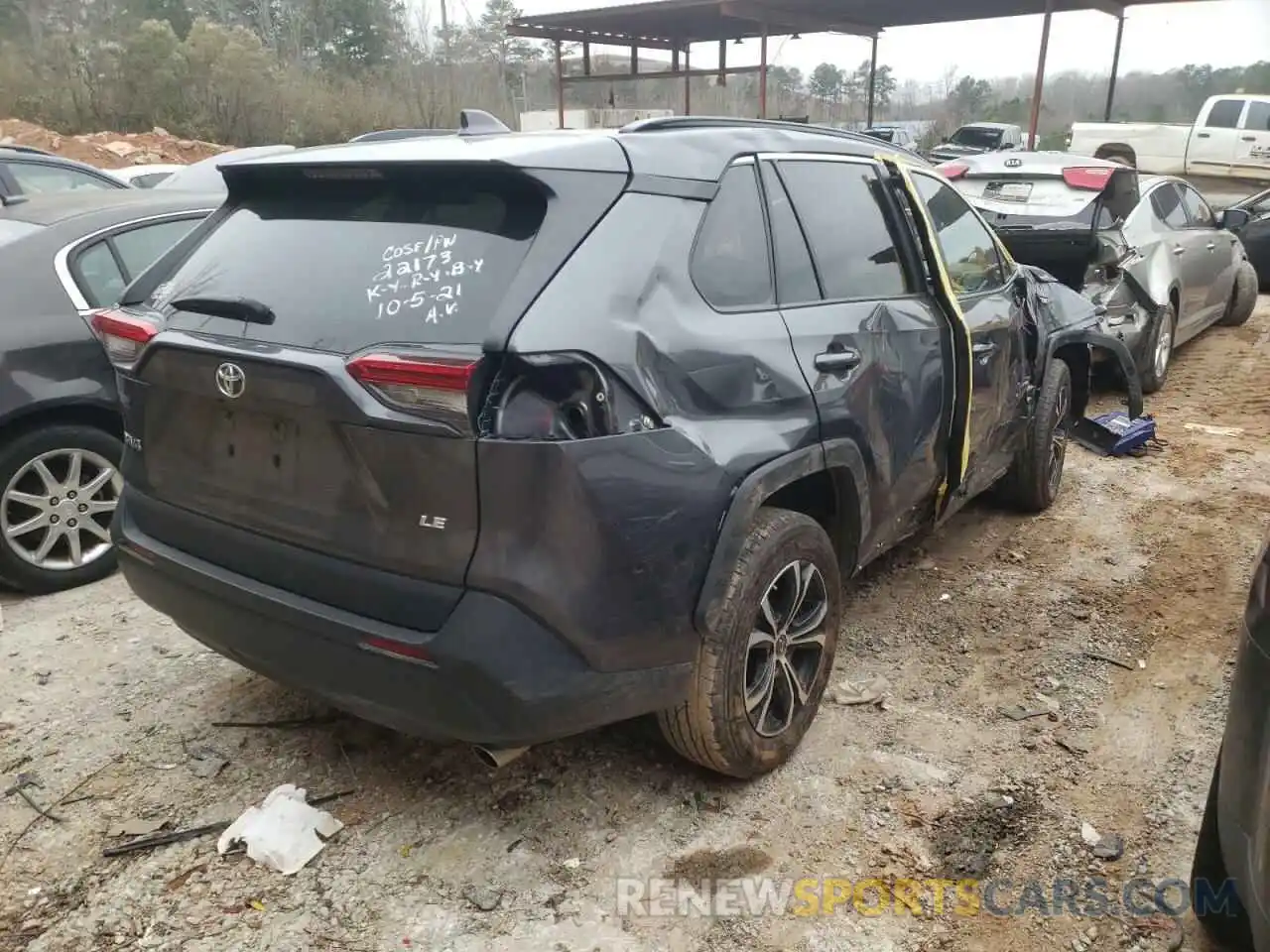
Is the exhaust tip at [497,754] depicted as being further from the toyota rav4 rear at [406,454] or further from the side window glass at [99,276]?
the side window glass at [99,276]

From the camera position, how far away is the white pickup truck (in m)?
16.1

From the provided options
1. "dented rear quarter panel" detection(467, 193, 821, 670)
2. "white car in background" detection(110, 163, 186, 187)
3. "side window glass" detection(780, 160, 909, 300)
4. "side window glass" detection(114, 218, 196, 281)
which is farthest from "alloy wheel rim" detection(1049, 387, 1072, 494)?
"white car in background" detection(110, 163, 186, 187)

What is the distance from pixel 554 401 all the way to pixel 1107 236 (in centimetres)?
639

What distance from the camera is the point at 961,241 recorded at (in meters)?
4.17

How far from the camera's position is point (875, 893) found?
2.56m

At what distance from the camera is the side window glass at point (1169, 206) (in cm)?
820

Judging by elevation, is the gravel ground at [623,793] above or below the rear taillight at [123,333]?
below

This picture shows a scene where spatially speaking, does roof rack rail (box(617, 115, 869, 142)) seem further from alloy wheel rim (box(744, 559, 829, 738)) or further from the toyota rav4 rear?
alloy wheel rim (box(744, 559, 829, 738))

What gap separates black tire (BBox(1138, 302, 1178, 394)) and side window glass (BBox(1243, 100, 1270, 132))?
10981 millimetres

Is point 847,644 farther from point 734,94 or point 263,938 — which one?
point 734,94

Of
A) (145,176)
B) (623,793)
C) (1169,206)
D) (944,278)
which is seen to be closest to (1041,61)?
(1169,206)

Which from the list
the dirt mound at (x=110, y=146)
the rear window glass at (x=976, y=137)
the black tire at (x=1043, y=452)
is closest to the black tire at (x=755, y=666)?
the black tire at (x=1043, y=452)

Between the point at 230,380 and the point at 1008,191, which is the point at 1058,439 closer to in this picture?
the point at 1008,191

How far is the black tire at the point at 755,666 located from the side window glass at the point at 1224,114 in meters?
17.3
